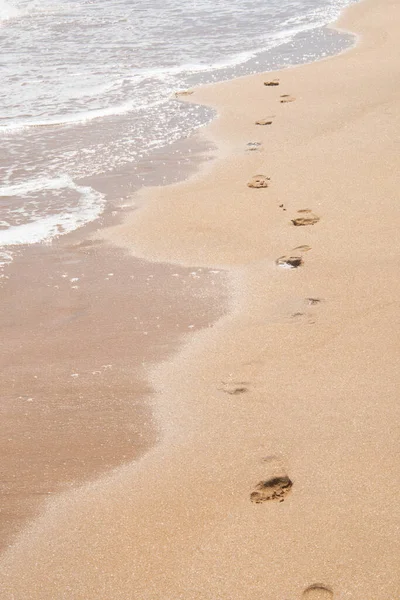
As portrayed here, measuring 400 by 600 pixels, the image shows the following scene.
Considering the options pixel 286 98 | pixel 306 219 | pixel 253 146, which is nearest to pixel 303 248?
pixel 306 219

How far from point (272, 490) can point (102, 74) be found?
7852 millimetres

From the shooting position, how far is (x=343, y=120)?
714 centimetres

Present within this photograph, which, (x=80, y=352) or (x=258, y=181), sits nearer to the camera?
(x=80, y=352)

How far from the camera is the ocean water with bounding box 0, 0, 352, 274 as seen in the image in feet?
20.4

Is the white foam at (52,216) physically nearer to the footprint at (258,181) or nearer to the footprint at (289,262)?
the footprint at (258,181)

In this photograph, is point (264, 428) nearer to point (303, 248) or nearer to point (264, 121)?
point (303, 248)

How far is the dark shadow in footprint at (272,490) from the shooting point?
2865 mm

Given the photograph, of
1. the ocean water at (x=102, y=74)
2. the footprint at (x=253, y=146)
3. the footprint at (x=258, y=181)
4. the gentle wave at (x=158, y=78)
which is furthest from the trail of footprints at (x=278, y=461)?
the gentle wave at (x=158, y=78)

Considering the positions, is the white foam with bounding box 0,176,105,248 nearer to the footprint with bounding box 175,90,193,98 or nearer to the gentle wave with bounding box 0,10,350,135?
the gentle wave with bounding box 0,10,350,135

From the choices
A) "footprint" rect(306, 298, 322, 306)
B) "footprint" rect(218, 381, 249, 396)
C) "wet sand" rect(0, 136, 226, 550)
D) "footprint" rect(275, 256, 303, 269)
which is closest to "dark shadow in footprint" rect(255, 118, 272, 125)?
"wet sand" rect(0, 136, 226, 550)

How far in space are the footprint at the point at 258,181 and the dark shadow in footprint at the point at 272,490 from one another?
130 inches

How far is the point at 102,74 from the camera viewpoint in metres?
9.88

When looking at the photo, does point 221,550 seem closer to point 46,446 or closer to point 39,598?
point 39,598

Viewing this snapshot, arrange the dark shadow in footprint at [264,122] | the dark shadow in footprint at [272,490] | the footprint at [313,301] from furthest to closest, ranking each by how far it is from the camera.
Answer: the dark shadow in footprint at [264,122]
the footprint at [313,301]
the dark shadow in footprint at [272,490]
